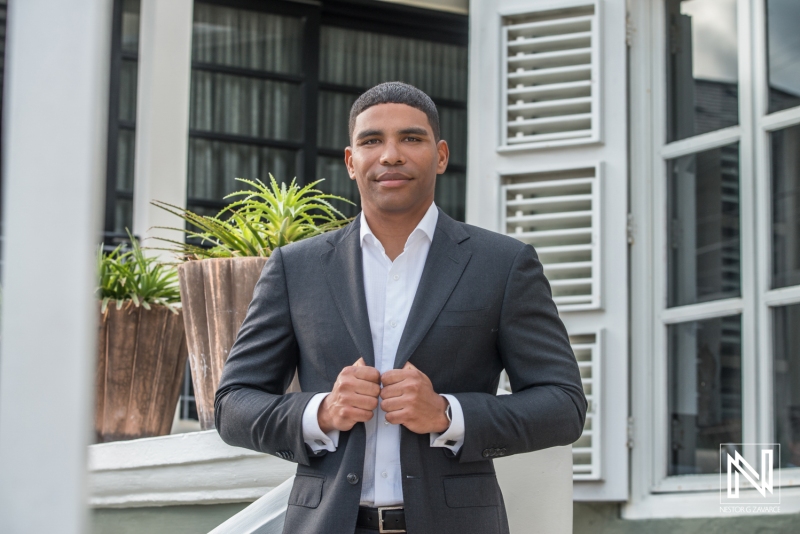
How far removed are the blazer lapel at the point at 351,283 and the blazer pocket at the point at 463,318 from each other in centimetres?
14

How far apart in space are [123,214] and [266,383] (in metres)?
2.98

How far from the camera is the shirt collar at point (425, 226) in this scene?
1.88 m

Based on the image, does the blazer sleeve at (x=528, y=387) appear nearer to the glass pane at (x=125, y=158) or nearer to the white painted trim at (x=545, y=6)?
the white painted trim at (x=545, y=6)

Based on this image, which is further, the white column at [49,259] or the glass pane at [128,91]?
the glass pane at [128,91]

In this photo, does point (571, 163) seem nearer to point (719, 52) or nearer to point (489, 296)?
point (719, 52)

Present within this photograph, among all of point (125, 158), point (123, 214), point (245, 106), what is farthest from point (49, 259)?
point (245, 106)

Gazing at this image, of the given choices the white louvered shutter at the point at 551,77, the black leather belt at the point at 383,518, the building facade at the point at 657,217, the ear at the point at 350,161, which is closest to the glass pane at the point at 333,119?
the building facade at the point at 657,217

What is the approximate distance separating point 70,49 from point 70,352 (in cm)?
23

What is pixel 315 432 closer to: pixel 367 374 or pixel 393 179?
pixel 367 374

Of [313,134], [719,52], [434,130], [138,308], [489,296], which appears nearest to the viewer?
[489,296]

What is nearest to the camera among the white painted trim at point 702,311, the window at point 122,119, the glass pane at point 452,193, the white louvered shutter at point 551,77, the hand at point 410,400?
the hand at point 410,400

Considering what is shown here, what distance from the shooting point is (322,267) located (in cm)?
188

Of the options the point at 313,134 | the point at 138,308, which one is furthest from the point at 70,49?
the point at 313,134

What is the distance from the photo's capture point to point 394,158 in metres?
1.81
